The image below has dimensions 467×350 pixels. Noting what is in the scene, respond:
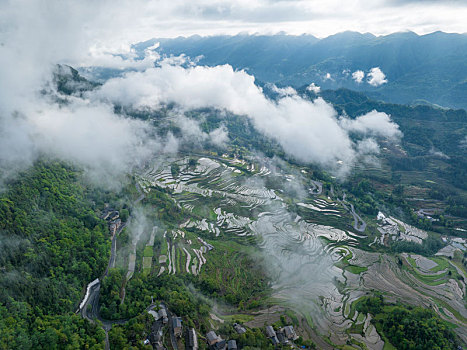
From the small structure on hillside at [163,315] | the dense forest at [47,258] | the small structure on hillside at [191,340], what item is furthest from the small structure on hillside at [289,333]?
the dense forest at [47,258]

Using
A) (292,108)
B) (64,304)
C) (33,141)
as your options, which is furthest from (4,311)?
(292,108)

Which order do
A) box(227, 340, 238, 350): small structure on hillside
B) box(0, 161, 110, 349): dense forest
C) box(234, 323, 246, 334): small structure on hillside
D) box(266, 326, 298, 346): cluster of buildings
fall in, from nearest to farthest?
box(0, 161, 110, 349): dense forest
box(227, 340, 238, 350): small structure on hillside
box(266, 326, 298, 346): cluster of buildings
box(234, 323, 246, 334): small structure on hillside

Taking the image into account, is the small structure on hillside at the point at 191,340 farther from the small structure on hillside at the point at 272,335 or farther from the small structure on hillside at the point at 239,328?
the small structure on hillside at the point at 272,335

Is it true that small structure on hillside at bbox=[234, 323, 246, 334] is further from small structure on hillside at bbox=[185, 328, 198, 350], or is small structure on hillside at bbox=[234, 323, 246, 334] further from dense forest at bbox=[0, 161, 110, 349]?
dense forest at bbox=[0, 161, 110, 349]

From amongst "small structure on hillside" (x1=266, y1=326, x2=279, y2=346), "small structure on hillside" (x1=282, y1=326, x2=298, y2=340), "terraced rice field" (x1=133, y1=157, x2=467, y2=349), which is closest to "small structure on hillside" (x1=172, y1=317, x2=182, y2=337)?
"small structure on hillside" (x1=266, y1=326, x2=279, y2=346)

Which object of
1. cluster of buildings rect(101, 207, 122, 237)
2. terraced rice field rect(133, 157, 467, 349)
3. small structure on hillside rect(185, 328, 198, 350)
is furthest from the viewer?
cluster of buildings rect(101, 207, 122, 237)

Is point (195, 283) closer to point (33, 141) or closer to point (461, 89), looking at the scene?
point (33, 141)

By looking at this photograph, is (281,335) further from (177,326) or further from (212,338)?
(177,326)

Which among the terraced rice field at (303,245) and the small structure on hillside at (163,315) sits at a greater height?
the small structure on hillside at (163,315)

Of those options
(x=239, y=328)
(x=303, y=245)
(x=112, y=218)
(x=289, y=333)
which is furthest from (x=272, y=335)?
(x=112, y=218)
